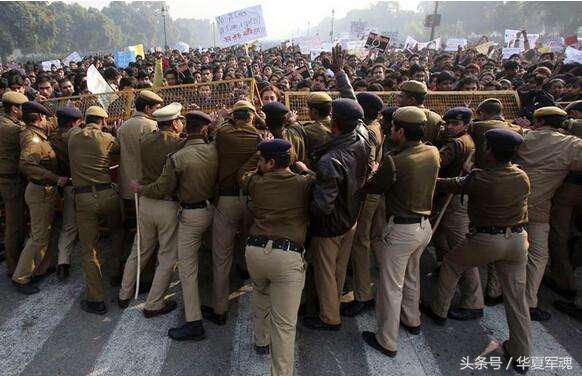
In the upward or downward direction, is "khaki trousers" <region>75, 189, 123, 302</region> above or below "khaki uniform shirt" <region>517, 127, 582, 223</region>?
below

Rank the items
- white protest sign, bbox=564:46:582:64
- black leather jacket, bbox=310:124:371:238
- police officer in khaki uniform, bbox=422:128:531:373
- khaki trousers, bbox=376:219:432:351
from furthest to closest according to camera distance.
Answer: white protest sign, bbox=564:46:582:64
khaki trousers, bbox=376:219:432:351
police officer in khaki uniform, bbox=422:128:531:373
black leather jacket, bbox=310:124:371:238

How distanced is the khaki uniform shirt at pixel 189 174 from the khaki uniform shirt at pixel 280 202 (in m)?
0.81

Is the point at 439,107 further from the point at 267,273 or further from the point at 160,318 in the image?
the point at 160,318

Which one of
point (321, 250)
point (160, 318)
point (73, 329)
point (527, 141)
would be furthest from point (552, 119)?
point (73, 329)

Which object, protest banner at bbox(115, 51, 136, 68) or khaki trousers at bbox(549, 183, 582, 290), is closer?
khaki trousers at bbox(549, 183, 582, 290)

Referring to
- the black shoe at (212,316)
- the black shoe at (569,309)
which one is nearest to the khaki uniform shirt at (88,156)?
the black shoe at (212,316)

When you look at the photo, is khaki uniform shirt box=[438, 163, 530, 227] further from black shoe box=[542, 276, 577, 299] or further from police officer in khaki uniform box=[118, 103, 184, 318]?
police officer in khaki uniform box=[118, 103, 184, 318]

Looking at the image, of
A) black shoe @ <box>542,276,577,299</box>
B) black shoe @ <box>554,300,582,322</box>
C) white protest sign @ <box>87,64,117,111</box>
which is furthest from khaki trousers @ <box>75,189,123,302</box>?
black shoe @ <box>542,276,577,299</box>

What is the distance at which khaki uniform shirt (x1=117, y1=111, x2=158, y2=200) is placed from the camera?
4.75m

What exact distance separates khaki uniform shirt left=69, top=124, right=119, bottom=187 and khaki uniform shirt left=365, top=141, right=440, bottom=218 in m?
3.07

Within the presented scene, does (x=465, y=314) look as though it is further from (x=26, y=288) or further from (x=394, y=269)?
(x=26, y=288)

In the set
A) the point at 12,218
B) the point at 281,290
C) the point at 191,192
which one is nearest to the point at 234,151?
the point at 191,192

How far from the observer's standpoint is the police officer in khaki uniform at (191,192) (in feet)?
13.1

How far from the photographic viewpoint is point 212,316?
4.43 meters
